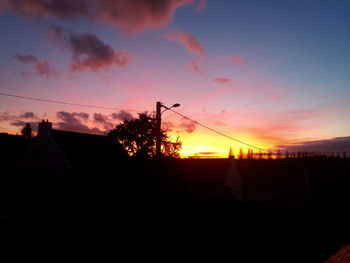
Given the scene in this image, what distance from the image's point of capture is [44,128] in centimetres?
2430

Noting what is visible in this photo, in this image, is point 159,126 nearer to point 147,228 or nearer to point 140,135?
point 147,228

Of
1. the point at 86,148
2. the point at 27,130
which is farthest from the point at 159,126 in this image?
the point at 27,130

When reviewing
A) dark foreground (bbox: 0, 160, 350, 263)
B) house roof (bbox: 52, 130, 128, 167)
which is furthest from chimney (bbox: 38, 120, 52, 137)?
dark foreground (bbox: 0, 160, 350, 263)

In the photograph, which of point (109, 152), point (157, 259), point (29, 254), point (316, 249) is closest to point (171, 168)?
point (109, 152)

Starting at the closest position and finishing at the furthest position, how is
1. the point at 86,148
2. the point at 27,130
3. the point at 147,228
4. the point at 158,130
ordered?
the point at 147,228, the point at 158,130, the point at 86,148, the point at 27,130

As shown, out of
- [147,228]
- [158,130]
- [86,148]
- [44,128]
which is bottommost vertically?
[147,228]

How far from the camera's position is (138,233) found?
1057 centimetres

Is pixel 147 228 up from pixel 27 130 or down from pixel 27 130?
down

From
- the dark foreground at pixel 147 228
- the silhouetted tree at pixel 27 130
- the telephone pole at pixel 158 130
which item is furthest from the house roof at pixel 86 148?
the silhouetted tree at pixel 27 130

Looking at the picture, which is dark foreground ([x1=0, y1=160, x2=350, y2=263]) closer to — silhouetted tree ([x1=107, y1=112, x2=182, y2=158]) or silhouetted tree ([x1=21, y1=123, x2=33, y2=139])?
silhouetted tree ([x1=107, y1=112, x2=182, y2=158])

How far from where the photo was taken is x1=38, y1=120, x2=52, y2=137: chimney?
2408 centimetres

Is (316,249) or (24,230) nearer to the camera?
(24,230)

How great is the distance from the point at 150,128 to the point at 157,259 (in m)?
28.4

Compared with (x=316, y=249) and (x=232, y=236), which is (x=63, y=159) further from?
(x=316, y=249)
